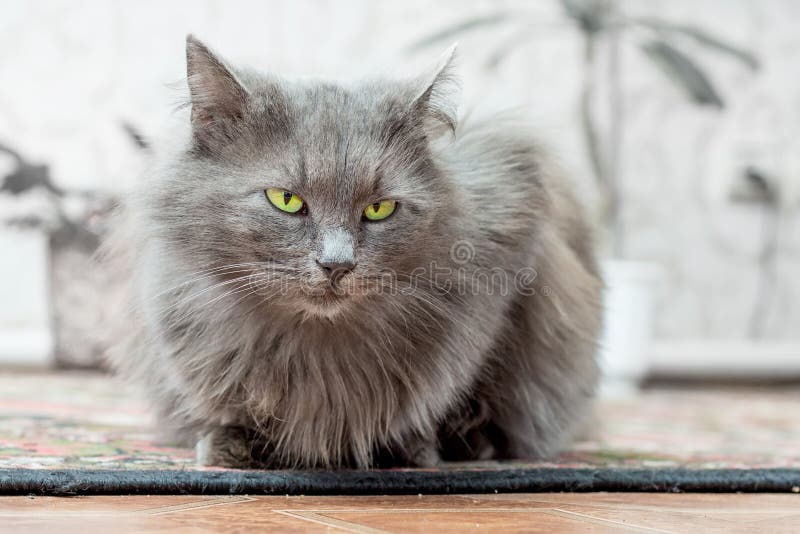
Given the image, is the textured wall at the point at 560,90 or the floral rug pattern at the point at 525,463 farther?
the textured wall at the point at 560,90

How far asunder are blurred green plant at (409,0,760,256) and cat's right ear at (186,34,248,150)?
2405mm

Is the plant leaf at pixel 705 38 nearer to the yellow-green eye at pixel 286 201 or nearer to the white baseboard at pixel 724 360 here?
the white baseboard at pixel 724 360

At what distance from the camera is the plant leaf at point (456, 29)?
11.8ft

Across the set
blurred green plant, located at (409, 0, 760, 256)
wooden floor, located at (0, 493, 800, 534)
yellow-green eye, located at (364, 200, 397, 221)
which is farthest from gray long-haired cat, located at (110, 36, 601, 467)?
blurred green plant, located at (409, 0, 760, 256)

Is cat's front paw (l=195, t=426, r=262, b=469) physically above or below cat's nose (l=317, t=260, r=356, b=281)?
below

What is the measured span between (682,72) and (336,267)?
2847 millimetres

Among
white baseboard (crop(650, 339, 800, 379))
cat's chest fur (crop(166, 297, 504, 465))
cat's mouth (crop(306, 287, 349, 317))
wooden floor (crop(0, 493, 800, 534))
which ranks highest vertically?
white baseboard (crop(650, 339, 800, 379))

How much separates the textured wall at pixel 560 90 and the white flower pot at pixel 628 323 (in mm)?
521

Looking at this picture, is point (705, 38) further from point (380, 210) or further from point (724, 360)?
point (380, 210)

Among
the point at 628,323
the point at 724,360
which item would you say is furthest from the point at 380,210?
the point at 724,360

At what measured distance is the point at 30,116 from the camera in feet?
12.1

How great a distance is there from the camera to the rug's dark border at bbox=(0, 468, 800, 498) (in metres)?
1.20

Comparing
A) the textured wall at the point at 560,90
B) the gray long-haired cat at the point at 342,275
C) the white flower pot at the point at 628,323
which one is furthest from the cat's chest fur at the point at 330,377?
the textured wall at the point at 560,90

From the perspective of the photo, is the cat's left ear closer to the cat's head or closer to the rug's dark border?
the cat's head
